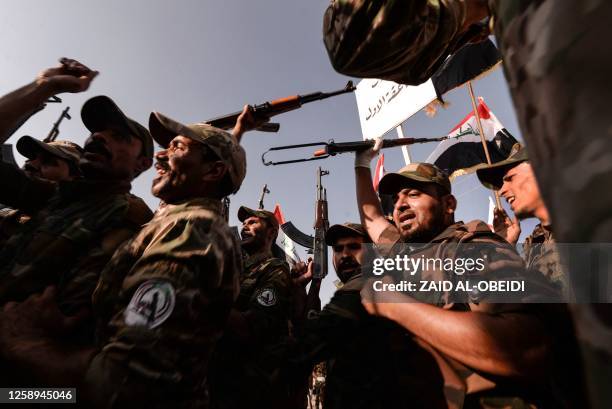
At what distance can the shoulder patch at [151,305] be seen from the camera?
1342mm

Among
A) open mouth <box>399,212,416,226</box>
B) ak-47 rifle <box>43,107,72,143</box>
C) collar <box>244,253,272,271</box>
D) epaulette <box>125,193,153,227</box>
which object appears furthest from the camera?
ak-47 rifle <box>43,107,72,143</box>

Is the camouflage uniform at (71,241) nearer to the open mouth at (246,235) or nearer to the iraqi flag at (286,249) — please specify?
the open mouth at (246,235)

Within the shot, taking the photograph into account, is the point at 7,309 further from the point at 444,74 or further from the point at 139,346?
the point at 444,74

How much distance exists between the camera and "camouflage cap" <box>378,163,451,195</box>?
3041 mm

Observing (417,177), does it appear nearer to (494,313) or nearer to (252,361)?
(494,313)

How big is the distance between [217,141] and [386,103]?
6012mm

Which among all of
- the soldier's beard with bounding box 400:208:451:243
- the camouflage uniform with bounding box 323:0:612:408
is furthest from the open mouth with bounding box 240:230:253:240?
the camouflage uniform with bounding box 323:0:612:408

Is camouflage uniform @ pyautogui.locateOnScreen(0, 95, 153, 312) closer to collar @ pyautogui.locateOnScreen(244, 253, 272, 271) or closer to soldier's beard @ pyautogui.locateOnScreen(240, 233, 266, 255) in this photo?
collar @ pyautogui.locateOnScreen(244, 253, 272, 271)

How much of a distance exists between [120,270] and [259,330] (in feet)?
5.40

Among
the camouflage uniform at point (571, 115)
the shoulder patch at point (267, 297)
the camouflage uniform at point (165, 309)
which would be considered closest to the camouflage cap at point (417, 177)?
the shoulder patch at point (267, 297)

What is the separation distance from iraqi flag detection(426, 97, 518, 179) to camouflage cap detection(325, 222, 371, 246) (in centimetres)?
527

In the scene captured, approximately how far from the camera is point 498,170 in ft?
11.7

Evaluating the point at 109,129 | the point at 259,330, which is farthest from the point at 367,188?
the point at 109,129

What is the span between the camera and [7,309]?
5.25 feet
